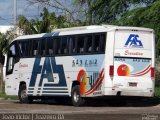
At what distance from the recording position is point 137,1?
3494 cm

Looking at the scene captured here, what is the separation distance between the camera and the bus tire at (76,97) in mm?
28219

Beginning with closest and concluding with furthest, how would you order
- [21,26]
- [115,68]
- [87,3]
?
[115,68] < [87,3] < [21,26]

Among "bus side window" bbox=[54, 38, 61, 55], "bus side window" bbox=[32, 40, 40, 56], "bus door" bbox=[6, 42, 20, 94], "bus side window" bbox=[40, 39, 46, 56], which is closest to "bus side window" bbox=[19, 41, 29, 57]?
"bus door" bbox=[6, 42, 20, 94]

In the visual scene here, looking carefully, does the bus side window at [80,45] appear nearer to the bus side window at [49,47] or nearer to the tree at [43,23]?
the bus side window at [49,47]

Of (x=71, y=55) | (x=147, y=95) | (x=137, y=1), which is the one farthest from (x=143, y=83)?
(x=137, y=1)

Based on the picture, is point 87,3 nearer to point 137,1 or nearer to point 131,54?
point 137,1

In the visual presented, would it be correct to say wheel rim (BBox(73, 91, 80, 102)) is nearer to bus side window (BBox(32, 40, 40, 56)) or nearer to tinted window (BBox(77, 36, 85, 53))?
tinted window (BBox(77, 36, 85, 53))

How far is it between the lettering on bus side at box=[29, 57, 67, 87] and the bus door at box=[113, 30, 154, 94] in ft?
12.2

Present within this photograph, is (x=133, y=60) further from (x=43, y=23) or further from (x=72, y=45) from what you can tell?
(x=43, y=23)

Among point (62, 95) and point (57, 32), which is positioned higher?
point (57, 32)

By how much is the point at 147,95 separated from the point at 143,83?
573mm

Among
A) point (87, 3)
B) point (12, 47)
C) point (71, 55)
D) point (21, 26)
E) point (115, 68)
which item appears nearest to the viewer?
point (115, 68)

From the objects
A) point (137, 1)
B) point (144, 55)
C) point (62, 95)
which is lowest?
point (62, 95)

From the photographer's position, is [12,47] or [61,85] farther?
[12,47]
